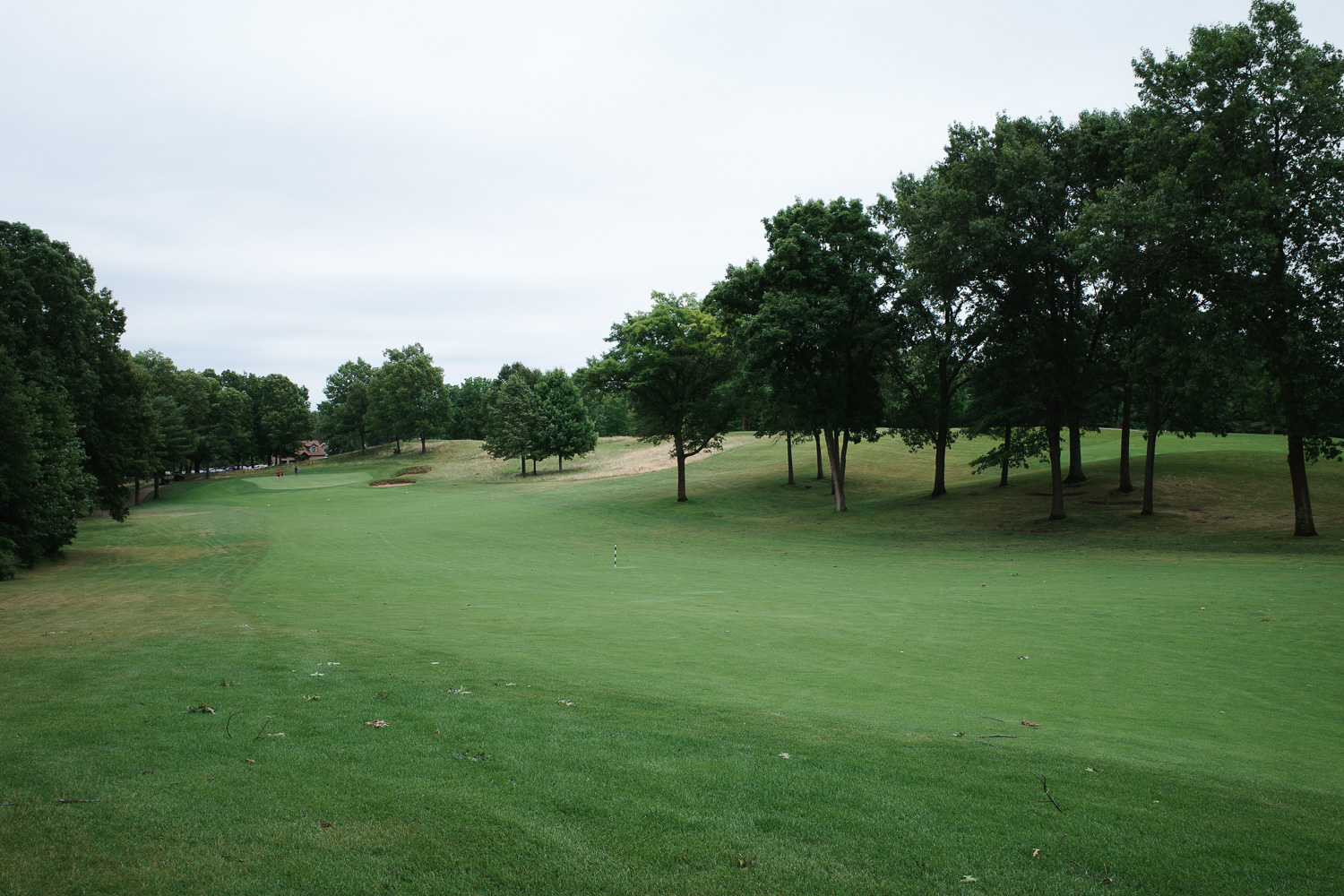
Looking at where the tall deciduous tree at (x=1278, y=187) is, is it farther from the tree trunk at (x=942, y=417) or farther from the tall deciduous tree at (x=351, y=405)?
the tall deciduous tree at (x=351, y=405)

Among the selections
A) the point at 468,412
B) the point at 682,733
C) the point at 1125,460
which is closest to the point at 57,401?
Result: the point at 682,733

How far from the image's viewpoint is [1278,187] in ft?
76.9

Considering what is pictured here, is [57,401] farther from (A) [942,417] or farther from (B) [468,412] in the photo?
(B) [468,412]

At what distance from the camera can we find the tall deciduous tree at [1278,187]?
2308cm

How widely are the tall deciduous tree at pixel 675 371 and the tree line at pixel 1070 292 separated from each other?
13 cm

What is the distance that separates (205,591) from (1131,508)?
35387 mm

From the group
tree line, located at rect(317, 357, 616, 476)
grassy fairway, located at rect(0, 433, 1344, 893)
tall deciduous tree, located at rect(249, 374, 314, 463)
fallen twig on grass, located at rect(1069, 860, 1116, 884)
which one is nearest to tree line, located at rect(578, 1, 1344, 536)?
grassy fairway, located at rect(0, 433, 1344, 893)

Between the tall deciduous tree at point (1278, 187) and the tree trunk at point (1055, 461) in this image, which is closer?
the tall deciduous tree at point (1278, 187)

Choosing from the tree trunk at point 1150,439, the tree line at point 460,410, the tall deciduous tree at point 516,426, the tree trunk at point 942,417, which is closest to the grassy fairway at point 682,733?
the tree trunk at point 1150,439

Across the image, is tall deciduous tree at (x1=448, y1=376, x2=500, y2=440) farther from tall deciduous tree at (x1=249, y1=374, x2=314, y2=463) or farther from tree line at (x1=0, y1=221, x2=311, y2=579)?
tree line at (x1=0, y1=221, x2=311, y2=579)

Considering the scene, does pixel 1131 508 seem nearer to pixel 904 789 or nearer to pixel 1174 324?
pixel 1174 324

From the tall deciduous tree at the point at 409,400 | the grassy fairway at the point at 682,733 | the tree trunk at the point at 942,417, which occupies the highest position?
the tall deciduous tree at the point at 409,400

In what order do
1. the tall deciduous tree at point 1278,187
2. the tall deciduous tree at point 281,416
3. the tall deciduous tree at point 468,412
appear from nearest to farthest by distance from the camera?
the tall deciduous tree at point 1278,187, the tall deciduous tree at point 281,416, the tall deciduous tree at point 468,412

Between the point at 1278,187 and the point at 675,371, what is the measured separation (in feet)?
98.5
